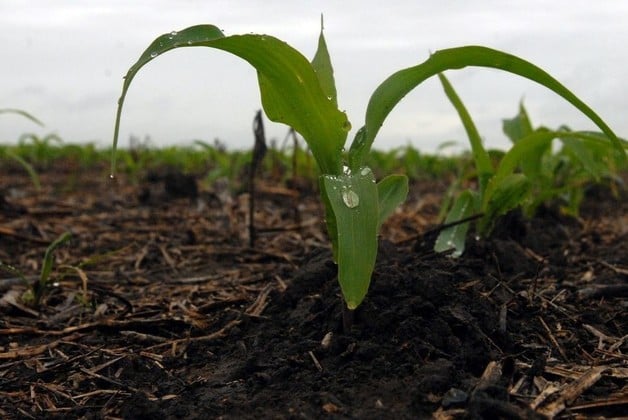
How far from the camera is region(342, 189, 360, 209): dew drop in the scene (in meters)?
1.39

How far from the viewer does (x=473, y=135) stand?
8.55 feet

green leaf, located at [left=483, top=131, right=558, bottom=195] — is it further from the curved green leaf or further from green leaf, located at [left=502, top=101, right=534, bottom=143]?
green leaf, located at [left=502, top=101, right=534, bottom=143]

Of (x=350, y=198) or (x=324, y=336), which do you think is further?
(x=324, y=336)

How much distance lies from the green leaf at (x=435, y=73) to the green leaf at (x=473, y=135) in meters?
0.94

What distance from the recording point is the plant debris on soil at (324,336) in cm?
137

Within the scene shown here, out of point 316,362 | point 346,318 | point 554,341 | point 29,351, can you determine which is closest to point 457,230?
point 554,341

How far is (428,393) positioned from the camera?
1333mm

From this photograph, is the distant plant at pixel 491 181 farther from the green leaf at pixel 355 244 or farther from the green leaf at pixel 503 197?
the green leaf at pixel 355 244

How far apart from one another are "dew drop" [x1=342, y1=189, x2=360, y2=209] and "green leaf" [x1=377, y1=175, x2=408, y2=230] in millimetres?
364

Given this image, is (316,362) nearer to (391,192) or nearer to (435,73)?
(391,192)

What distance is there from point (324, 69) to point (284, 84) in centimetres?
22

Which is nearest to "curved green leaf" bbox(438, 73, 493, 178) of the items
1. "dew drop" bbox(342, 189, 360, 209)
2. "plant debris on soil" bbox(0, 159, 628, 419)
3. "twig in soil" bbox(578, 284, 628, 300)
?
"plant debris on soil" bbox(0, 159, 628, 419)

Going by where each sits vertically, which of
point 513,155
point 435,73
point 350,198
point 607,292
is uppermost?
point 435,73

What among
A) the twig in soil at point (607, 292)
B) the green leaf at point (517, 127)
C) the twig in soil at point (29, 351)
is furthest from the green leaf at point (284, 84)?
the green leaf at point (517, 127)
